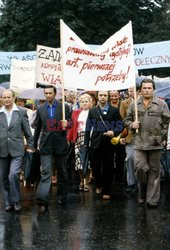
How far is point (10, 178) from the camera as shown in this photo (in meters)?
8.75

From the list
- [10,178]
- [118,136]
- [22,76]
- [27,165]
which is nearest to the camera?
[10,178]

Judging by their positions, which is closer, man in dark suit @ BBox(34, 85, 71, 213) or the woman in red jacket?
man in dark suit @ BBox(34, 85, 71, 213)

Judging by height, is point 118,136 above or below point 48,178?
above

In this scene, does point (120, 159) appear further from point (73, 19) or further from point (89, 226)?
point (73, 19)

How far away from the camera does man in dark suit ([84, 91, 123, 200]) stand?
9.92m

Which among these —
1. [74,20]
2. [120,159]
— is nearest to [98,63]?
[120,159]

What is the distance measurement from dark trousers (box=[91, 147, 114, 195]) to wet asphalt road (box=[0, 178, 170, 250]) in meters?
0.27

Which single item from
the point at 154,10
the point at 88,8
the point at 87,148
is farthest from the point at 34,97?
the point at 154,10

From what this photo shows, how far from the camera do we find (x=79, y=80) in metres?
9.45

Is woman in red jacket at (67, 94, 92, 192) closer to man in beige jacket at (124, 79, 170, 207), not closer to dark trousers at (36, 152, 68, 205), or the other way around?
dark trousers at (36, 152, 68, 205)

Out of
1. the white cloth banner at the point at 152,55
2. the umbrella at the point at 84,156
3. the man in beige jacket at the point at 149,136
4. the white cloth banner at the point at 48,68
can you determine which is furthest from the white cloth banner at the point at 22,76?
the man in beige jacket at the point at 149,136

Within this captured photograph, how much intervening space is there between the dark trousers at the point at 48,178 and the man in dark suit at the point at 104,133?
84 centimetres

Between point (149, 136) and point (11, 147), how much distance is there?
2.03 metres

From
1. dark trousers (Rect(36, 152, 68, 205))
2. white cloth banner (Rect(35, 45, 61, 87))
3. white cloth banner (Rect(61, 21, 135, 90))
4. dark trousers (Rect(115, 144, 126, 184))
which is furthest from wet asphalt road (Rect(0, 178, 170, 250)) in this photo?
white cloth banner (Rect(35, 45, 61, 87))
